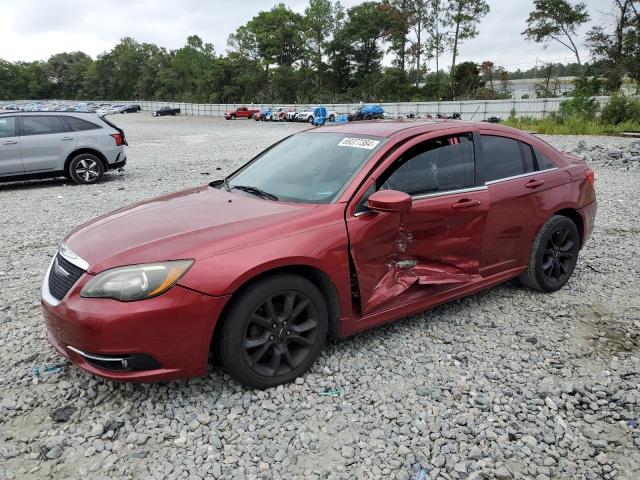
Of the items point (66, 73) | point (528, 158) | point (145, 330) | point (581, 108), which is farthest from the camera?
point (66, 73)

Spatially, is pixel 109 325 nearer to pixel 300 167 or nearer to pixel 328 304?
pixel 328 304

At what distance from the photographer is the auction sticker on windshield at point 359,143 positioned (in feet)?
11.8

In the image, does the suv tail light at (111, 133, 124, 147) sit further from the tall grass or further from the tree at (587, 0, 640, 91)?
the tree at (587, 0, 640, 91)

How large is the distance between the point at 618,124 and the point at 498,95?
22.8 meters

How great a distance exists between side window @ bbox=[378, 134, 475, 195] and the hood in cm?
70

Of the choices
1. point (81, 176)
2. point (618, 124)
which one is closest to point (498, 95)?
point (618, 124)

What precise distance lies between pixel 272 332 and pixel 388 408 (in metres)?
0.80

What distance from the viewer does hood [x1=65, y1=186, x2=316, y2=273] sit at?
2.81 m

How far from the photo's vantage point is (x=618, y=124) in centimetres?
2017

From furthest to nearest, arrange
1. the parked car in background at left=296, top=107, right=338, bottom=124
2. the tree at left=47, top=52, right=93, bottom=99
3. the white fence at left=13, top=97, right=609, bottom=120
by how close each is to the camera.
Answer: the tree at left=47, top=52, right=93, bottom=99 → the parked car in background at left=296, top=107, right=338, bottom=124 → the white fence at left=13, top=97, right=609, bottom=120

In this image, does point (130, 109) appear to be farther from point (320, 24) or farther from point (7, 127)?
point (7, 127)

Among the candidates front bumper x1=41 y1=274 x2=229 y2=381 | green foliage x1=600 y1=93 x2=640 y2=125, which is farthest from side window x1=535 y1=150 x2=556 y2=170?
green foliage x1=600 y1=93 x2=640 y2=125

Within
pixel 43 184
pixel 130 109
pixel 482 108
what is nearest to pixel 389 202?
pixel 43 184

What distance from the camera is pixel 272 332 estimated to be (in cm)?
299
